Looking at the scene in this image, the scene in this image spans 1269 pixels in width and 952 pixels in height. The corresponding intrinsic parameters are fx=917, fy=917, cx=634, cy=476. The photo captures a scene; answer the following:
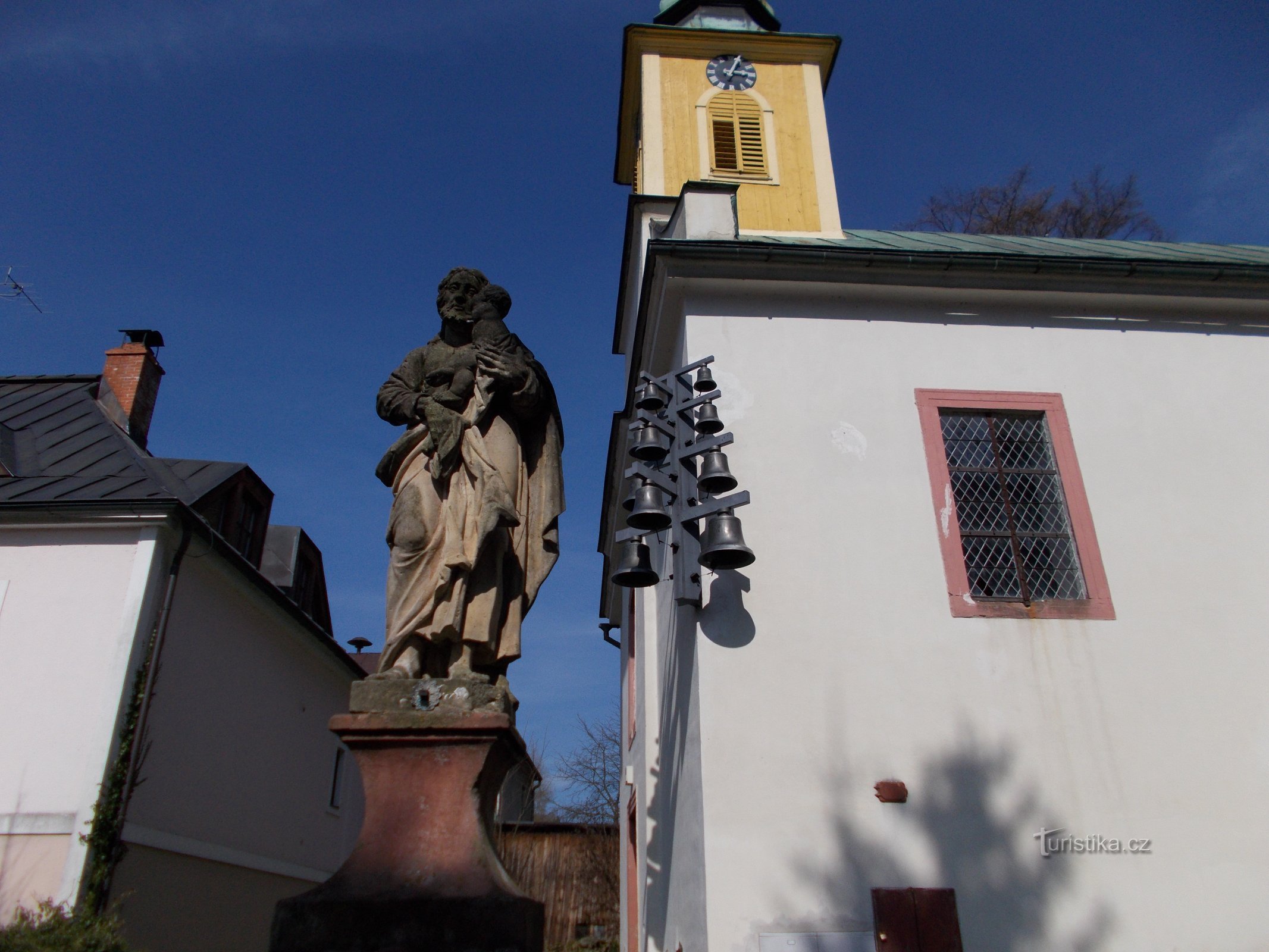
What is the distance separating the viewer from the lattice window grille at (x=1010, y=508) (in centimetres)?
725

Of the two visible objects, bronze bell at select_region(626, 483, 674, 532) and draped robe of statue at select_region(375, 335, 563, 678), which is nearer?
draped robe of statue at select_region(375, 335, 563, 678)

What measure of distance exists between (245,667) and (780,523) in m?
8.70

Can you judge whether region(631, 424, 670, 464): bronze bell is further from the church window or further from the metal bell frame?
the church window

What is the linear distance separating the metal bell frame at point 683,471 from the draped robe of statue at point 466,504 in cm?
209

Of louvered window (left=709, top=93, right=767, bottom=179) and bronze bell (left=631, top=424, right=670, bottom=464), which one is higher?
louvered window (left=709, top=93, right=767, bottom=179)

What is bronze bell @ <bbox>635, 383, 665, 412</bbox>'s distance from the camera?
7.27m

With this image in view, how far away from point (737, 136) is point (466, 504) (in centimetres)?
1156

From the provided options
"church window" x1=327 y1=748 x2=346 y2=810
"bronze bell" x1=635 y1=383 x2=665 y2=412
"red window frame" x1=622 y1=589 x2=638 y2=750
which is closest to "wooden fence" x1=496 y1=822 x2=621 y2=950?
"church window" x1=327 y1=748 x2=346 y2=810

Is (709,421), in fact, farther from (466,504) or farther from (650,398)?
(466,504)

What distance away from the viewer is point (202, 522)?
35.0ft

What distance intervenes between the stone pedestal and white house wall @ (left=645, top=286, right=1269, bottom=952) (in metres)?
2.79

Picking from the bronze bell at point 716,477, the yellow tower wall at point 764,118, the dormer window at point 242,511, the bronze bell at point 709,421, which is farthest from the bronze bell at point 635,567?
the dormer window at point 242,511

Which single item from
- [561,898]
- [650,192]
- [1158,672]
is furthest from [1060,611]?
[561,898]

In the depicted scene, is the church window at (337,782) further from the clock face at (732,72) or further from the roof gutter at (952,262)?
the clock face at (732,72)
